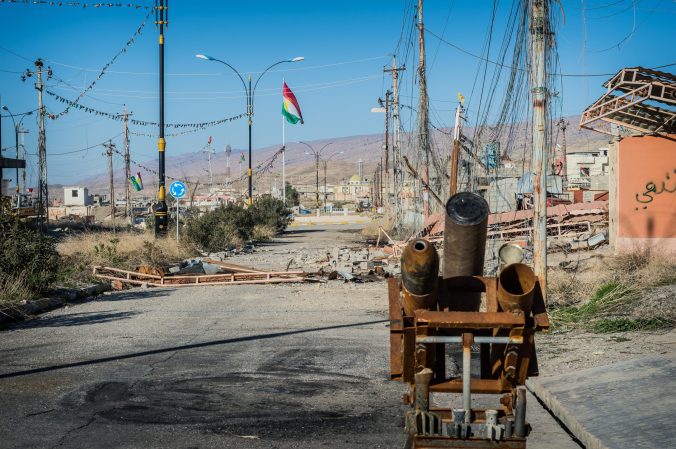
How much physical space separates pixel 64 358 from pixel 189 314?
15.3ft

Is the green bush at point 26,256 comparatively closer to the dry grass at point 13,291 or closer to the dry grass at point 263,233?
the dry grass at point 13,291

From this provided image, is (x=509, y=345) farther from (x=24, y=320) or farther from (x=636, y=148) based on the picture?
(x=636, y=148)

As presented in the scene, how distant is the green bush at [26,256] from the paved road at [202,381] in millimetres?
1109

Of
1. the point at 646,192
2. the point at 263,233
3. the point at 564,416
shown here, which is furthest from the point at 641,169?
the point at 263,233

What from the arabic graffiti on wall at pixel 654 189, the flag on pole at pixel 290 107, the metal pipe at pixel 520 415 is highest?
the flag on pole at pixel 290 107

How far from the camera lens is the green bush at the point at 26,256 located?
49.4 ft

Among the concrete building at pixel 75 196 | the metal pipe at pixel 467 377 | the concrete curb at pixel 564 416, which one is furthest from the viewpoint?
the concrete building at pixel 75 196

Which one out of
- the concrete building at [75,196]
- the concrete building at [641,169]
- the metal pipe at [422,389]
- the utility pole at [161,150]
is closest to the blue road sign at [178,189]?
the utility pole at [161,150]

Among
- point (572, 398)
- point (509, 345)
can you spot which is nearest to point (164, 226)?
point (572, 398)

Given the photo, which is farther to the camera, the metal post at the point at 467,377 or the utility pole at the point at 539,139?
the utility pole at the point at 539,139

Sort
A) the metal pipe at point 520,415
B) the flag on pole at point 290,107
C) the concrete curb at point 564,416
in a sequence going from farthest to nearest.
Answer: the flag on pole at point 290,107 < the concrete curb at point 564,416 < the metal pipe at point 520,415

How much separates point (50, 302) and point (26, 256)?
3.49ft

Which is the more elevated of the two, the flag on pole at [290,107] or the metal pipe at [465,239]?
the flag on pole at [290,107]

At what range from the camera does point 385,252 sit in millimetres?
29859
